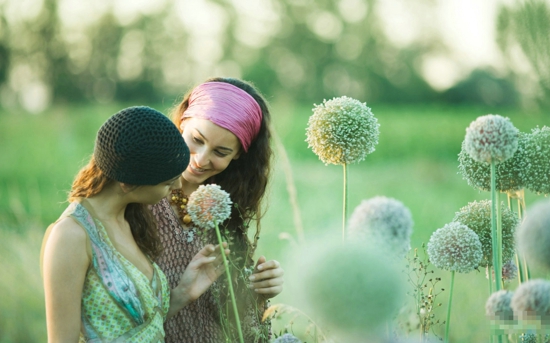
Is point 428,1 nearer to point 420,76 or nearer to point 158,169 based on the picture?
point 420,76

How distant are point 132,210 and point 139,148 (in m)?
0.31

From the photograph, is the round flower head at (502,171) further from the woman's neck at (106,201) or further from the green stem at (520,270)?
the woman's neck at (106,201)

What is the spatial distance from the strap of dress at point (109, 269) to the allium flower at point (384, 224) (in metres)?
0.52

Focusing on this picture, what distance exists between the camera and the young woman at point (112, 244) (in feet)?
3.40

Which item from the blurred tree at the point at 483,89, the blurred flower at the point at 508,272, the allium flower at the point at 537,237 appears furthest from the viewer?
the blurred tree at the point at 483,89

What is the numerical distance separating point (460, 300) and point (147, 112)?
2.08 m

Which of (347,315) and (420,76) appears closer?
(347,315)

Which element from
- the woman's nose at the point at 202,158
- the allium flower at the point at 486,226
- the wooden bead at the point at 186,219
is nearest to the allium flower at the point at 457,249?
the allium flower at the point at 486,226

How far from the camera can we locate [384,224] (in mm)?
768

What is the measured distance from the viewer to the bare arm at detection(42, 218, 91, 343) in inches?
40.7

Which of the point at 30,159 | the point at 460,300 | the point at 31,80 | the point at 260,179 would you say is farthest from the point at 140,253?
the point at 31,80

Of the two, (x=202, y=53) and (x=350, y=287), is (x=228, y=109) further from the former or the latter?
(x=202, y=53)

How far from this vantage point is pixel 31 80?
7859 mm

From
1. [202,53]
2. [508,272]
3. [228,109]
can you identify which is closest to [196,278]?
[228,109]
